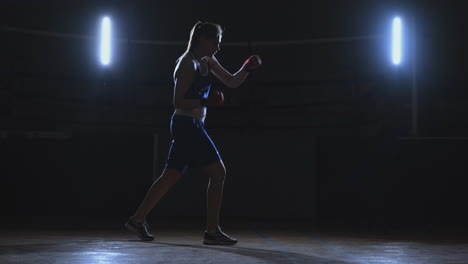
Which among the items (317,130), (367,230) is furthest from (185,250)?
(317,130)

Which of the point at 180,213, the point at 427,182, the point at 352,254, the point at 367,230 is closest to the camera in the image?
the point at 352,254

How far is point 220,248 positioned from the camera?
3.72 m

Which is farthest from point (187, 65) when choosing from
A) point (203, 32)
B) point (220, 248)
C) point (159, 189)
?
point (220, 248)

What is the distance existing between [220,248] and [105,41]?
13.8ft

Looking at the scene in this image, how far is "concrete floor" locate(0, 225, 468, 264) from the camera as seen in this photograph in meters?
3.19

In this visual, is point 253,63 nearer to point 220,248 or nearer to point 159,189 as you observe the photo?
point 159,189

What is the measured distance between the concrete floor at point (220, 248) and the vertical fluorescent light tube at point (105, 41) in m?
2.78

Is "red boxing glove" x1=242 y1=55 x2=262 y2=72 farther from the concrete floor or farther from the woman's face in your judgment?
the concrete floor

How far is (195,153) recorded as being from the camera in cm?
411

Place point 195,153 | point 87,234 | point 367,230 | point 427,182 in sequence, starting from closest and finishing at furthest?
1. point 195,153
2. point 87,234
3. point 367,230
4. point 427,182

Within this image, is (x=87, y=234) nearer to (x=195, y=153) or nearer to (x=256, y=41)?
(x=195, y=153)

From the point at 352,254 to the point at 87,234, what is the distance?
1.96 m

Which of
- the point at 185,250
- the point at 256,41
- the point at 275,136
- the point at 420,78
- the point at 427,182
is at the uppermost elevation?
the point at 256,41

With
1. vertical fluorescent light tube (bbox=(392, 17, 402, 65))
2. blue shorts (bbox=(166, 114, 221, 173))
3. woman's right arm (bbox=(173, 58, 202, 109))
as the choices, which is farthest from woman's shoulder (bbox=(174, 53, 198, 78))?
vertical fluorescent light tube (bbox=(392, 17, 402, 65))
